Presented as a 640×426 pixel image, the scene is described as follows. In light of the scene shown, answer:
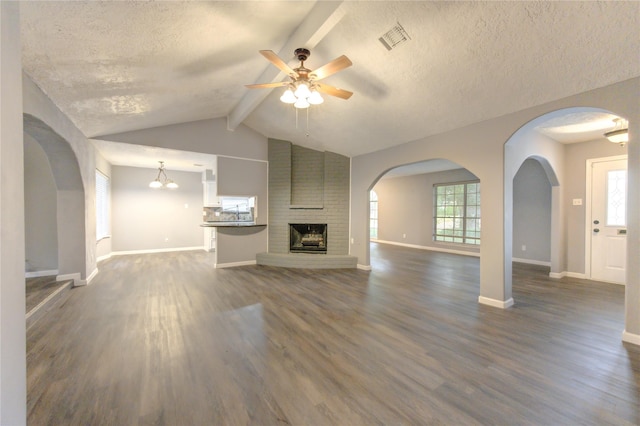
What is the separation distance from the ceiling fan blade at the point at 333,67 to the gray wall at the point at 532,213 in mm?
5843

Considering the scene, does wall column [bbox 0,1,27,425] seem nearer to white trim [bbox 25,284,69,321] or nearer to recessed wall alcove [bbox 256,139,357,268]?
white trim [bbox 25,284,69,321]

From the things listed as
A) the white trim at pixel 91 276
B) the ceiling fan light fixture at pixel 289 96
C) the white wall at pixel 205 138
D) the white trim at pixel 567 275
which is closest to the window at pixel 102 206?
the white trim at pixel 91 276

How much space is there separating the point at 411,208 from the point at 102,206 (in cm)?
919

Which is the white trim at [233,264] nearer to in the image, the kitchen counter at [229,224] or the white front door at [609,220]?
the kitchen counter at [229,224]

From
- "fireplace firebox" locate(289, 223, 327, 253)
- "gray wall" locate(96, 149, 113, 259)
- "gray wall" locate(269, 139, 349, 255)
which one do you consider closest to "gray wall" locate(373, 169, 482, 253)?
"gray wall" locate(269, 139, 349, 255)

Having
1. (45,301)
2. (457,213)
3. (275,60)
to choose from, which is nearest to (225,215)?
(45,301)

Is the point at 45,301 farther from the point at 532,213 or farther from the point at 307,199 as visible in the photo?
the point at 532,213

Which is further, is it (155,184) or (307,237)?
(155,184)

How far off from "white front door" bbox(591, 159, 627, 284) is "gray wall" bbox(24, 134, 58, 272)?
9.82m

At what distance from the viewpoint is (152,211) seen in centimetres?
764

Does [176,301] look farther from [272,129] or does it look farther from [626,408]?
[626,408]

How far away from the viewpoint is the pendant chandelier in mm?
7165

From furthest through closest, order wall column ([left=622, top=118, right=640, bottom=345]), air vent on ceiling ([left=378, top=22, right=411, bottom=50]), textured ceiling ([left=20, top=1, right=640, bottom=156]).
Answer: air vent on ceiling ([left=378, top=22, right=411, bottom=50]), wall column ([left=622, top=118, right=640, bottom=345]), textured ceiling ([left=20, top=1, right=640, bottom=156])

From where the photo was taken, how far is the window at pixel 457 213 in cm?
764
